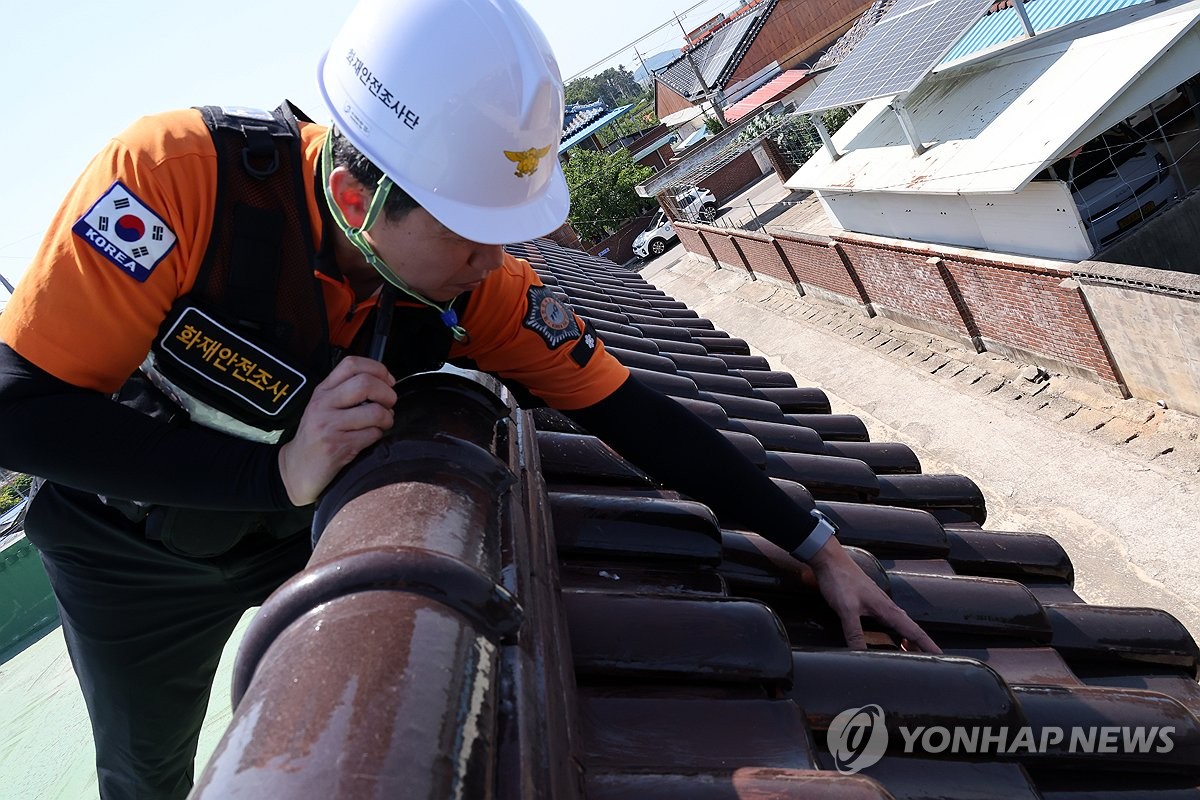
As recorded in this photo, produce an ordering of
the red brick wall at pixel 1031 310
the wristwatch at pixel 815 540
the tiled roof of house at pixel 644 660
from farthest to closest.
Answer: the red brick wall at pixel 1031 310, the wristwatch at pixel 815 540, the tiled roof of house at pixel 644 660

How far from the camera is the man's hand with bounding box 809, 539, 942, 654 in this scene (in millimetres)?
2227

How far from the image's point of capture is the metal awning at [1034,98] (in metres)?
11.6

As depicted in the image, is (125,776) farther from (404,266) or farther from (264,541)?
(404,266)

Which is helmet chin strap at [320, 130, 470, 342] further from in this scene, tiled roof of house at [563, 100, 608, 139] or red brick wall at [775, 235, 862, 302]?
tiled roof of house at [563, 100, 608, 139]

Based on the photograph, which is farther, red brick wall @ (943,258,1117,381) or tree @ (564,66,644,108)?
tree @ (564,66,644,108)

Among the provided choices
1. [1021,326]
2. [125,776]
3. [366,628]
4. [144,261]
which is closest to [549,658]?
[366,628]

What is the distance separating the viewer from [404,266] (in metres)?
2.10

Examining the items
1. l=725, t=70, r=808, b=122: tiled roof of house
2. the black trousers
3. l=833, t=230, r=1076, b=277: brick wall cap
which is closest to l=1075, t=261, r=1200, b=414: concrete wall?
l=833, t=230, r=1076, b=277: brick wall cap

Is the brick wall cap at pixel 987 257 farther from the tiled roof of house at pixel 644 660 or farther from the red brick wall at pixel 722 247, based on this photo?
the tiled roof of house at pixel 644 660

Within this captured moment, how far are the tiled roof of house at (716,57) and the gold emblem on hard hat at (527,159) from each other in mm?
46479

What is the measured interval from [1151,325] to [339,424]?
34.8 ft

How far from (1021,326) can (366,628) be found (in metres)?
13.2

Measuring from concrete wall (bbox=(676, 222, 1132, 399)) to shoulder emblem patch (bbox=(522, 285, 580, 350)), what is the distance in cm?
1033

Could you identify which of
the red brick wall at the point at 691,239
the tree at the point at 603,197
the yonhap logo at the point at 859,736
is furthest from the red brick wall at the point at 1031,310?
the tree at the point at 603,197
